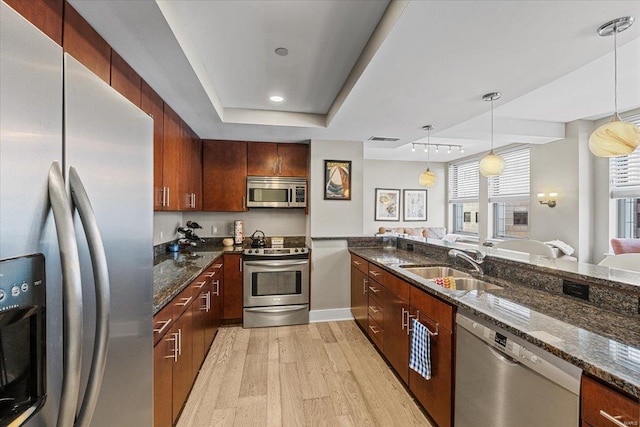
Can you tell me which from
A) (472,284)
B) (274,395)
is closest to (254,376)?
(274,395)

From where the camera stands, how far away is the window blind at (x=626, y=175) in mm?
4004

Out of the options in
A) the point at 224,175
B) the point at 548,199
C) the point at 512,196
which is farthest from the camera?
the point at 512,196

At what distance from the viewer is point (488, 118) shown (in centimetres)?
396

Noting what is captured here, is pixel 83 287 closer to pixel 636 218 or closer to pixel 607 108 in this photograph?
pixel 607 108

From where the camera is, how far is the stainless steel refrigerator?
538 millimetres

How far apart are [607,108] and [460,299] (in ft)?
14.2

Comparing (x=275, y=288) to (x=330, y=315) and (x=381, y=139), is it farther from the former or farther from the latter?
(x=381, y=139)

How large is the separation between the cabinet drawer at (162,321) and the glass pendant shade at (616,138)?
2982 mm

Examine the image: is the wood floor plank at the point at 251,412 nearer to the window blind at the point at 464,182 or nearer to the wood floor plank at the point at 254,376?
the wood floor plank at the point at 254,376

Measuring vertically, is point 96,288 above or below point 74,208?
below

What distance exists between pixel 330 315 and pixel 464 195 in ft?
16.9

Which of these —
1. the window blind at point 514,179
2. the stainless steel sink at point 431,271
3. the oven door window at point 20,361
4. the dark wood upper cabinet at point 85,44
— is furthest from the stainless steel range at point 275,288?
the window blind at point 514,179

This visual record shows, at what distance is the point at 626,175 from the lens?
416 centimetres

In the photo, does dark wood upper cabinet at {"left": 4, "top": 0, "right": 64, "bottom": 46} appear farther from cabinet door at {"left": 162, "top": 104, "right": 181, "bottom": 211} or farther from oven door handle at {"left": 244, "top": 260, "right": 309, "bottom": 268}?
oven door handle at {"left": 244, "top": 260, "right": 309, "bottom": 268}
